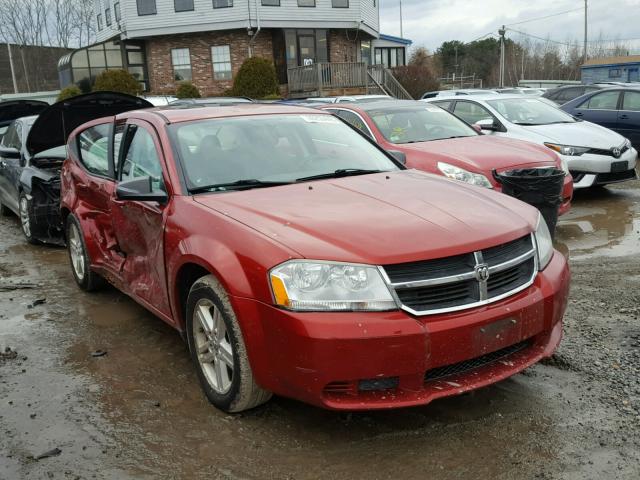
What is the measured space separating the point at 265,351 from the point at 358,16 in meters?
29.9

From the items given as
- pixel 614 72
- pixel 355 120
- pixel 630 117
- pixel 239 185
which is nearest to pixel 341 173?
pixel 239 185

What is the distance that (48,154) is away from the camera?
7.35m

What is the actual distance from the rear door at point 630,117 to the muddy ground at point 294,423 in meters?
8.47

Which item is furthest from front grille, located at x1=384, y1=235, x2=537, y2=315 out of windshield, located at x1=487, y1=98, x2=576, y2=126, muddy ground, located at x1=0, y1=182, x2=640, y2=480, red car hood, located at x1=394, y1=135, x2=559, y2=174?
windshield, located at x1=487, y1=98, x2=576, y2=126

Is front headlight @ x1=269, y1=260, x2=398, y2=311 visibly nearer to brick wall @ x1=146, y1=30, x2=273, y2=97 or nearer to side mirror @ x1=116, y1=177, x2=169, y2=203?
side mirror @ x1=116, y1=177, x2=169, y2=203

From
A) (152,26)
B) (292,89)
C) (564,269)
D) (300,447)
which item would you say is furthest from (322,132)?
(152,26)

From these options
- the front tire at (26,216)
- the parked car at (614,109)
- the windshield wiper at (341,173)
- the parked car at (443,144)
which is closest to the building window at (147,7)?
the parked car at (614,109)

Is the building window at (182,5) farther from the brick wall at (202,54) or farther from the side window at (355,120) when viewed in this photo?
the side window at (355,120)

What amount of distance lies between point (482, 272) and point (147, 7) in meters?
29.6

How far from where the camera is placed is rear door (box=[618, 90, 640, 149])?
11.8 m

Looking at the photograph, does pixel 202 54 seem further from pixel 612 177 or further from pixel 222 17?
pixel 612 177

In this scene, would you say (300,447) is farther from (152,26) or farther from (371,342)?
(152,26)

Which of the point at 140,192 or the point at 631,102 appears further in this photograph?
the point at 631,102

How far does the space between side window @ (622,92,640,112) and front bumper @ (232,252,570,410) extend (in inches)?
417
